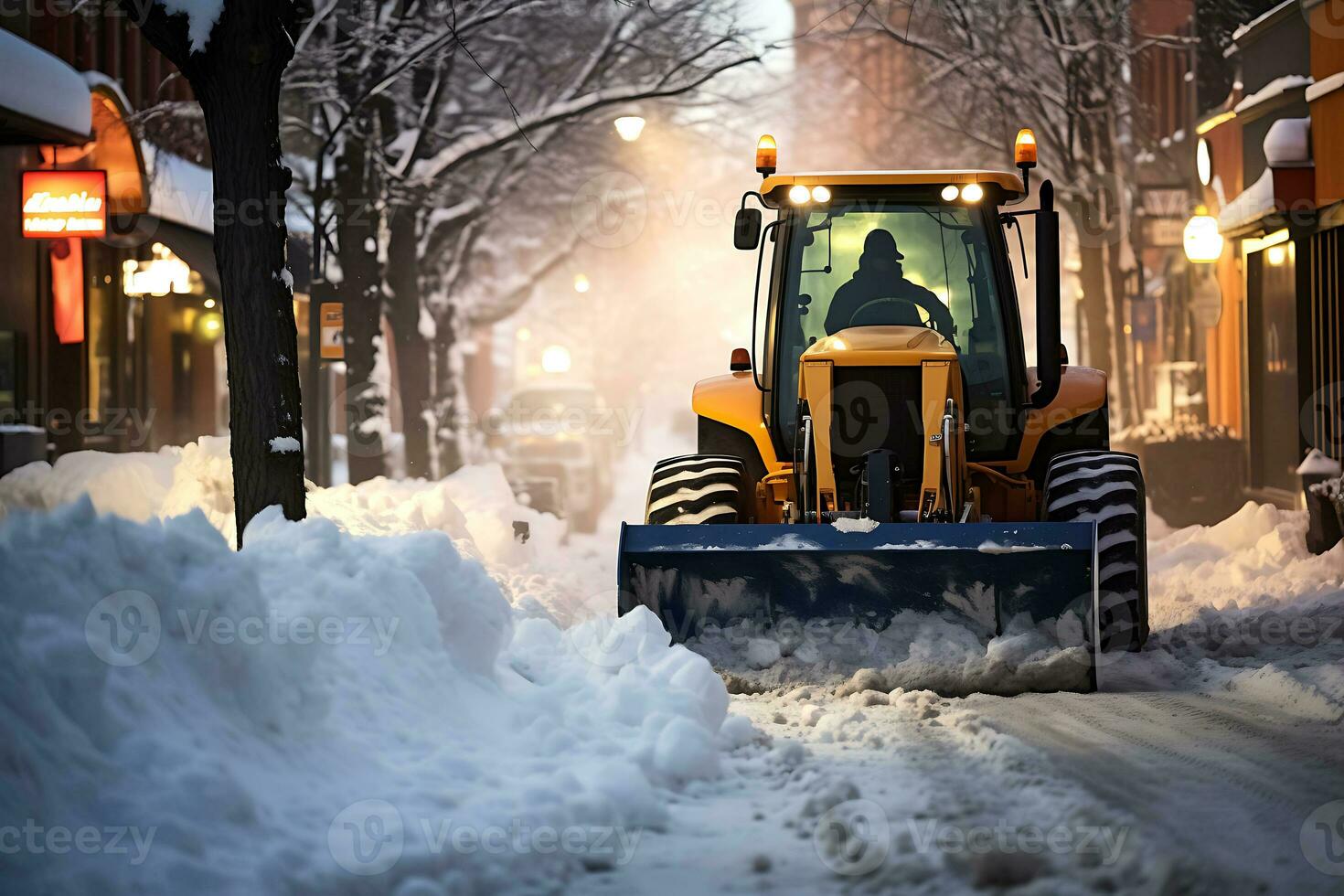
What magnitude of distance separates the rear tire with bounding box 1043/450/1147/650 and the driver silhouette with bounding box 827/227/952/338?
119cm

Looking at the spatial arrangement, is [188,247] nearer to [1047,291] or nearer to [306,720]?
[1047,291]

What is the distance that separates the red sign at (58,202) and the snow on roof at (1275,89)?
14.3 metres

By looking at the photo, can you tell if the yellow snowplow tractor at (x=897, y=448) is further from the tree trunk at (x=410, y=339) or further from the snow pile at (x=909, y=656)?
the tree trunk at (x=410, y=339)

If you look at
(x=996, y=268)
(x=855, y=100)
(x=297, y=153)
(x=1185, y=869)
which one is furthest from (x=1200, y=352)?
(x=1185, y=869)

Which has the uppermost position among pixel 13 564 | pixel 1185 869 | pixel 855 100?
pixel 855 100

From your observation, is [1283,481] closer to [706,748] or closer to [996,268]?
[996,268]

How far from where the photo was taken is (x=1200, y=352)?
32.4m

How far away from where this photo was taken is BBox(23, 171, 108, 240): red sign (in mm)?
18078

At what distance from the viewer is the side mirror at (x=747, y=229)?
8.89 m

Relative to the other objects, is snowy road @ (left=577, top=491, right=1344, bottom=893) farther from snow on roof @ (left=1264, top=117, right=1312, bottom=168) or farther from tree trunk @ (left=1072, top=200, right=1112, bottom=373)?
tree trunk @ (left=1072, top=200, right=1112, bottom=373)

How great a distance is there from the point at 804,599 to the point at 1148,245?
2206 cm

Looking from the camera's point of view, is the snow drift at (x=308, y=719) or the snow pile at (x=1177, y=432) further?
the snow pile at (x=1177, y=432)

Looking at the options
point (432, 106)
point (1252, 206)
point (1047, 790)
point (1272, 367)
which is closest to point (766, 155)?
point (1047, 790)

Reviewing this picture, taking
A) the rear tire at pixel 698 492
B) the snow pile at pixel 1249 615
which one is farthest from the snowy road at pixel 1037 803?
the rear tire at pixel 698 492
